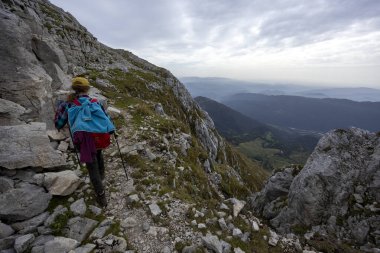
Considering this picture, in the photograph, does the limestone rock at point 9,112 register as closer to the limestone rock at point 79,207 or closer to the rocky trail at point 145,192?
the rocky trail at point 145,192

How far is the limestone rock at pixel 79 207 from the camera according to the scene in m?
7.27

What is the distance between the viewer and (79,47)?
4197cm

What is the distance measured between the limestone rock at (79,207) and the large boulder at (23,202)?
2.63ft

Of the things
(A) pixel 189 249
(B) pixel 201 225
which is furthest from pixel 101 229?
(B) pixel 201 225

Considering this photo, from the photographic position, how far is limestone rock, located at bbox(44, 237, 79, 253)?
577 cm

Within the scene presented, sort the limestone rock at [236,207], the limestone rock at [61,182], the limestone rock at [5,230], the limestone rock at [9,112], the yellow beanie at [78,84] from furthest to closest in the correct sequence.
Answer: the limestone rock at [236,207], the limestone rock at [9,112], the limestone rock at [61,182], the yellow beanie at [78,84], the limestone rock at [5,230]

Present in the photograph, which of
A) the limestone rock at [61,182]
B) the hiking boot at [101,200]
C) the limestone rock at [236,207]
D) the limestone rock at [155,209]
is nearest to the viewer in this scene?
the limestone rock at [61,182]

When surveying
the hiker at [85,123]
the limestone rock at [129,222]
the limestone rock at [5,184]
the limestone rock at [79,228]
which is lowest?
the limestone rock at [129,222]

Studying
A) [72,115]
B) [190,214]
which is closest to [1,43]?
[72,115]

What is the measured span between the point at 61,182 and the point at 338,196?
13942mm

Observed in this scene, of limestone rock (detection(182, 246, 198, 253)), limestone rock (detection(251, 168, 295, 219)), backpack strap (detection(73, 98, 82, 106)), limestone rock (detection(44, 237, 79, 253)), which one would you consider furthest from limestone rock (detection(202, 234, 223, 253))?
limestone rock (detection(251, 168, 295, 219))

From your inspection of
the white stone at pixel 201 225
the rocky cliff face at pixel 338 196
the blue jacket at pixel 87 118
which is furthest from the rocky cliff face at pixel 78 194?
the rocky cliff face at pixel 338 196

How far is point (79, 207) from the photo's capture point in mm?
7430

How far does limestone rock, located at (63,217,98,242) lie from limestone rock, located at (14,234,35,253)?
827 mm
